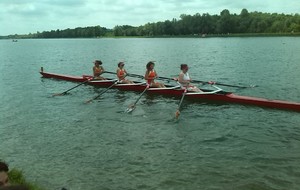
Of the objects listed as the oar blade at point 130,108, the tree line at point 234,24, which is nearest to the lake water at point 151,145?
the oar blade at point 130,108

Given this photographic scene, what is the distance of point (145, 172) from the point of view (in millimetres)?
11406

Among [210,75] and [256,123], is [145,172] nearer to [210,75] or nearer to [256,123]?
[256,123]

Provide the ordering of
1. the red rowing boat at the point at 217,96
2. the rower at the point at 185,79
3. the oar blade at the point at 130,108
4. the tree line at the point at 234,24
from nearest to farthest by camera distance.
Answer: the red rowing boat at the point at 217,96 < the oar blade at the point at 130,108 < the rower at the point at 185,79 < the tree line at the point at 234,24

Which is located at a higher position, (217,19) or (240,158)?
(217,19)

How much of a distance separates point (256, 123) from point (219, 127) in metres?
1.78

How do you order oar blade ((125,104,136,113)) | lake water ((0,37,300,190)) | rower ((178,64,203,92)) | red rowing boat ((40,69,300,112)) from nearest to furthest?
lake water ((0,37,300,190)), red rowing boat ((40,69,300,112)), oar blade ((125,104,136,113)), rower ((178,64,203,92))

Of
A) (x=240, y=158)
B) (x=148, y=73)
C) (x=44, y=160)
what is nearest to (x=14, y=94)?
(x=148, y=73)

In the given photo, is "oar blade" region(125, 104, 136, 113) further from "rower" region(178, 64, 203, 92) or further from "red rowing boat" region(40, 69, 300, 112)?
"rower" region(178, 64, 203, 92)

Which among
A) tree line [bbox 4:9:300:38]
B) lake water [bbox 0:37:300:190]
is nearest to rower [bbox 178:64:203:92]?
lake water [bbox 0:37:300:190]

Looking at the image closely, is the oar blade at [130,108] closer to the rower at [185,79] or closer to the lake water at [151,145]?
the lake water at [151,145]

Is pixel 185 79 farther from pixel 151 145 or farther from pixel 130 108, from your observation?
pixel 151 145

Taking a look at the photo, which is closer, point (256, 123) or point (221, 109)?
point (256, 123)

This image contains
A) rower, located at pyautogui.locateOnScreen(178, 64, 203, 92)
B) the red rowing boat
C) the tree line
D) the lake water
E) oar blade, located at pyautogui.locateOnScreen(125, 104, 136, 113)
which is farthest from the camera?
the tree line

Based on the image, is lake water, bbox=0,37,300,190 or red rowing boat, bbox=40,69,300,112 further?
red rowing boat, bbox=40,69,300,112
